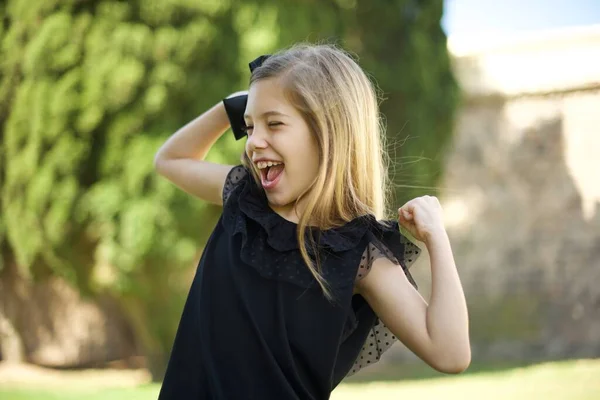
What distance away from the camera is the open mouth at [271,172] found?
1490mm

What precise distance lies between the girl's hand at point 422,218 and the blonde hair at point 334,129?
0.10m

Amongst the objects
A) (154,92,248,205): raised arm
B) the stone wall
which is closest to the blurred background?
the stone wall

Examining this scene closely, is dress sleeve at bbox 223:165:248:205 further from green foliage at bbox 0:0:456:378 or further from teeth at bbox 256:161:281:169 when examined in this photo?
green foliage at bbox 0:0:456:378

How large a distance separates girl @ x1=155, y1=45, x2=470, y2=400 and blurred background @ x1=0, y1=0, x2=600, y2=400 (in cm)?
470

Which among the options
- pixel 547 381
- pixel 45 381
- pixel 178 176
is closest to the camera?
pixel 178 176

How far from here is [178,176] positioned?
187 cm

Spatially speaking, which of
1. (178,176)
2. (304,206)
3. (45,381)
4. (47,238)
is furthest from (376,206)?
(45,381)

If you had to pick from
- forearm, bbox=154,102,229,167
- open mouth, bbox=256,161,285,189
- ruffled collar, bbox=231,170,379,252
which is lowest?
ruffled collar, bbox=231,170,379,252

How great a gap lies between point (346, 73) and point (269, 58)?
0.53 feet

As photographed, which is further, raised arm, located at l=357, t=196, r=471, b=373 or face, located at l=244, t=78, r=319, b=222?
face, located at l=244, t=78, r=319, b=222

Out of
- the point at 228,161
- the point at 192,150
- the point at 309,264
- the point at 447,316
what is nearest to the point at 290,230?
the point at 309,264

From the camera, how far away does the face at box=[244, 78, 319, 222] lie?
1.47 m

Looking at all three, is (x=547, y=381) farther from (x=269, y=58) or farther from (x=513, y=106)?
(x=269, y=58)

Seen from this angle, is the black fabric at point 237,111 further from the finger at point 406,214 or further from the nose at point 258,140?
the finger at point 406,214
